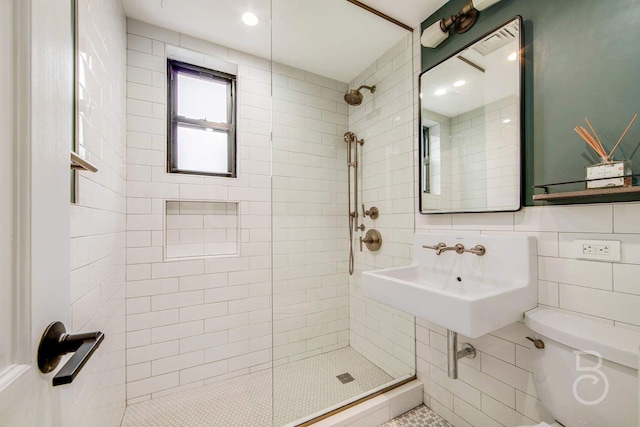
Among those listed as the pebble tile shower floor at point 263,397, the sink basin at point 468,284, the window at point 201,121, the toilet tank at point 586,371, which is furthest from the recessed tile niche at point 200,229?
the toilet tank at point 586,371

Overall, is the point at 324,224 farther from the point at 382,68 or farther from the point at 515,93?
the point at 515,93

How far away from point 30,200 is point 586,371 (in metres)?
1.56

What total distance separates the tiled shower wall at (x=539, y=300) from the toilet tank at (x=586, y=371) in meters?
0.11

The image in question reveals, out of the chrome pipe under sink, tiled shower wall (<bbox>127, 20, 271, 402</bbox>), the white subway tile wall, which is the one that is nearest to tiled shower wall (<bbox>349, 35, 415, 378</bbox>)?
the white subway tile wall

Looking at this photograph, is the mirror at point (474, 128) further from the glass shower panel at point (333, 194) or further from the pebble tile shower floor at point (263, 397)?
the pebble tile shower floor at point (263, 397)

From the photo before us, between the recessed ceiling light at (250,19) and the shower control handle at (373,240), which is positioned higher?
the recessed ceiling light at (250,19)

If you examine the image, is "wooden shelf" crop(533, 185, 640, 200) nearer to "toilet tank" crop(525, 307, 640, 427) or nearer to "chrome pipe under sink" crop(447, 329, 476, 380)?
"toilet tank" crop(525, 307, 640, 427)

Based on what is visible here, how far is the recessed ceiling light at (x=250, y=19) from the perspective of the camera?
1749mm

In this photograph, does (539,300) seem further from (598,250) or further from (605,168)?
(605,168)

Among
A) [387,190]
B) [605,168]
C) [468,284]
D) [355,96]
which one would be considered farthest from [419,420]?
[355,96]

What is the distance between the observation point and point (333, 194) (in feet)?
7.50

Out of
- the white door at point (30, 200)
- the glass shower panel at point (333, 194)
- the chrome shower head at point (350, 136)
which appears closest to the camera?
the white door at point (30, 200)

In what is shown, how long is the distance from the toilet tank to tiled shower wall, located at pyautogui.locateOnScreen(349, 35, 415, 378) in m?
0.88

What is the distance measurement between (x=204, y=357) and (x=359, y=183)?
6.03 feet
